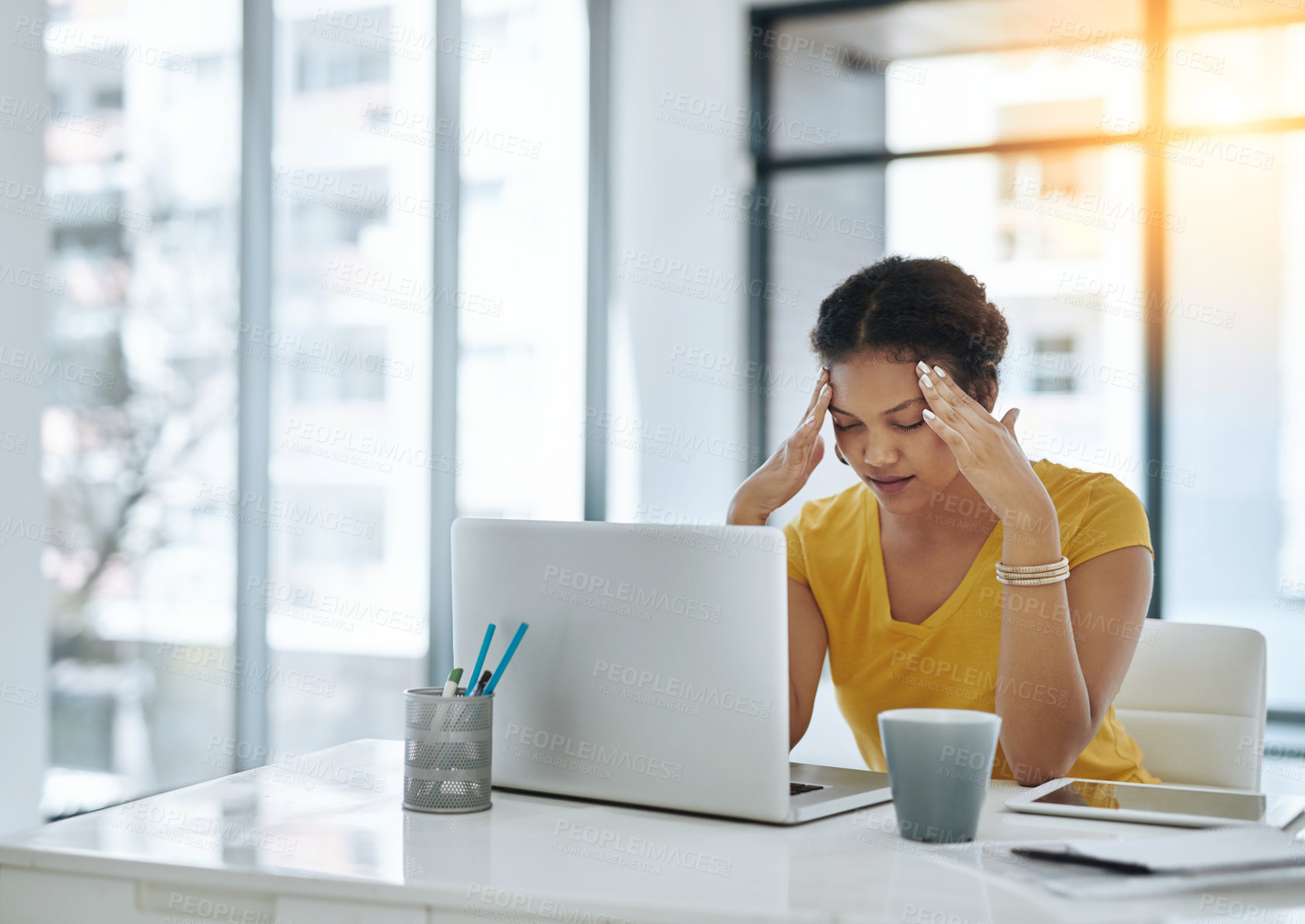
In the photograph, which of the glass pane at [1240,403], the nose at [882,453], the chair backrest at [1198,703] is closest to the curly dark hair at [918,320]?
the nose at [882,453]

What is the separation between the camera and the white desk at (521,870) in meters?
0.80

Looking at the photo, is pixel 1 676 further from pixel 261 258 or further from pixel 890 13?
pixel 890 13

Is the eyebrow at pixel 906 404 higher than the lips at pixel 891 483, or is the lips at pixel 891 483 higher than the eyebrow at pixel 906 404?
the eyebrow at pixel 906 404

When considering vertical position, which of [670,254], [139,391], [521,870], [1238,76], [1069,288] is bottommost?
[521,870]

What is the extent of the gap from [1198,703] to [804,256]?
103 inches

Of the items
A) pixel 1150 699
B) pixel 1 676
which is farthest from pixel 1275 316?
pixel 1 676

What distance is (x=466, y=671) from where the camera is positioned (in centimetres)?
118

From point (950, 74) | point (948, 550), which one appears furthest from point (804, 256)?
point (948, 550)

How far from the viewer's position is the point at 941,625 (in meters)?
1.49

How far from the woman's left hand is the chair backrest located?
1.18ft

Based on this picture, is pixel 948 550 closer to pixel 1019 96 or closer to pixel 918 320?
pixel 918 320

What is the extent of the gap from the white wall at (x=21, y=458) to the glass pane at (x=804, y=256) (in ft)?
8.37

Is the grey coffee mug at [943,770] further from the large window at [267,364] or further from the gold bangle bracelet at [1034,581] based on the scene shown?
the large window at [267,364]

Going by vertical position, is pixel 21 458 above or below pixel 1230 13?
below
